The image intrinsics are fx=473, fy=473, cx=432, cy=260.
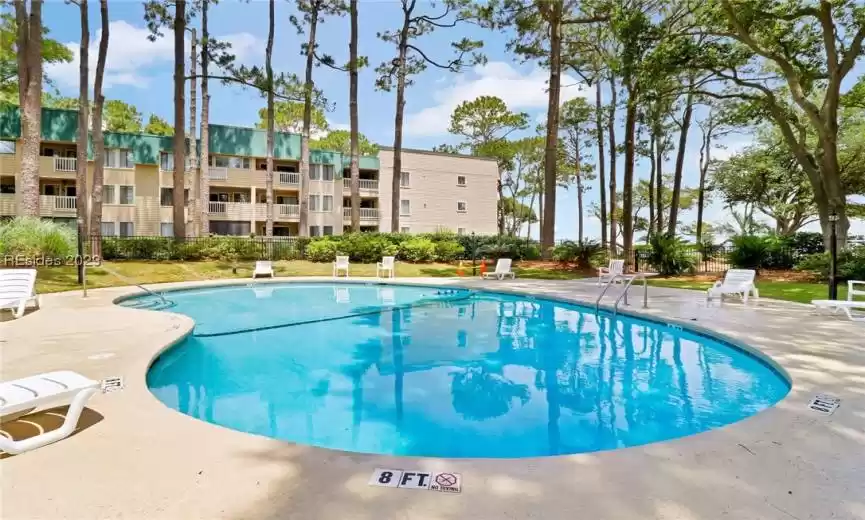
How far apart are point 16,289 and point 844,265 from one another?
67.3ft

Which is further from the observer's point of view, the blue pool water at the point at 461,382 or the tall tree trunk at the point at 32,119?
the tall tree trunk at the point at 32,119

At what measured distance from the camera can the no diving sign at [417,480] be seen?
2.61m

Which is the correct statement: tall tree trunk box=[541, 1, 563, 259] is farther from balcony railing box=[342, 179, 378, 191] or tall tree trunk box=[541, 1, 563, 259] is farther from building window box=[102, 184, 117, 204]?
building window box=[102, 184, 117, 204]

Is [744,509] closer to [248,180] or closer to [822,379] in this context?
[822,379]

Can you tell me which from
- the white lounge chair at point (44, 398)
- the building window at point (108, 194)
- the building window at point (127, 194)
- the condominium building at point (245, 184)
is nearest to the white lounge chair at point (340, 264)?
the condominium building at point (245, 184)

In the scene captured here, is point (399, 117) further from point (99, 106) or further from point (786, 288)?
point (786, 288)

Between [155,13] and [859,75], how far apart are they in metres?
28.7

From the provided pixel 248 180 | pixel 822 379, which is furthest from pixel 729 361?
pixel 248 180

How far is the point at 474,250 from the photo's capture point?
21.8 meters

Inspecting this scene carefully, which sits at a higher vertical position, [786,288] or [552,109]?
[552,109]

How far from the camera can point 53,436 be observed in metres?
3.23

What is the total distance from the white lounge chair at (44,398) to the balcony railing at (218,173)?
3046 centimetres

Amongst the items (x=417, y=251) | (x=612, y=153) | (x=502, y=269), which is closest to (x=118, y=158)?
(x=417, y=251)

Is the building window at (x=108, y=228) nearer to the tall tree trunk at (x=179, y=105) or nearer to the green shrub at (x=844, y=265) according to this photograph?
the tall tree trunk at (x=179, y=105)
